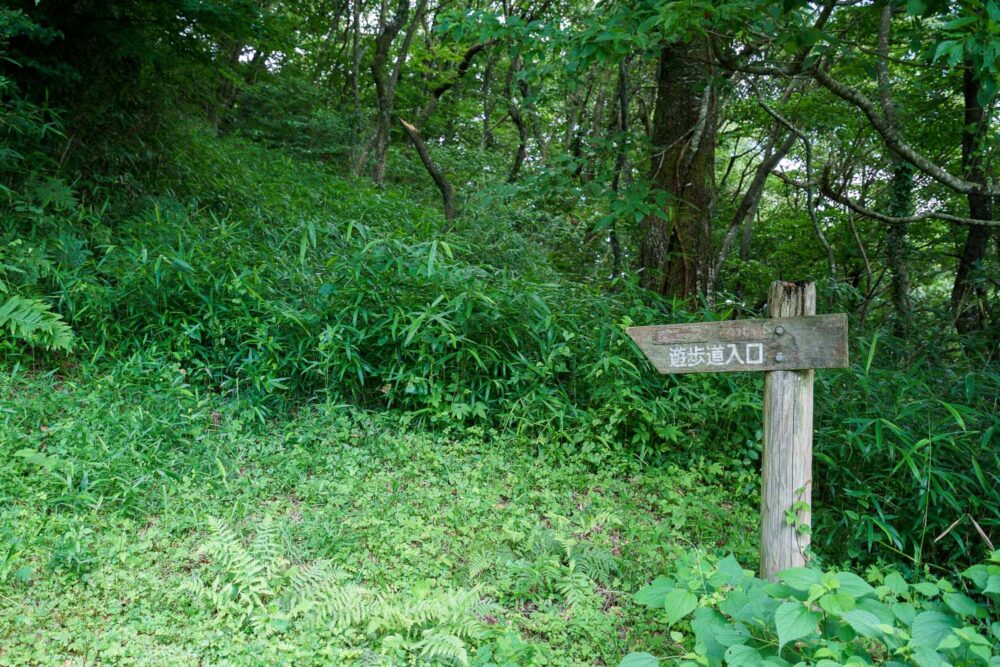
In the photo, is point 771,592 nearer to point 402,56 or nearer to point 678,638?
point 678,638

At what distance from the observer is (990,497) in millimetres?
3598

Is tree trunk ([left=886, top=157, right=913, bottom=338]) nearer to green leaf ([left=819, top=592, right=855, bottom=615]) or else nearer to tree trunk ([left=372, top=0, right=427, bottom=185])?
green leaf ([left=819, top=592, right=855, bottom=615])

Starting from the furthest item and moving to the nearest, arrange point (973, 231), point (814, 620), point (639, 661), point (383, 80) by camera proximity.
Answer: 1. point (383, 80)
2. point (973, 231)
3. point (639, 661)
4. point (814, 620)

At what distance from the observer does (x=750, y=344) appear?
9.55 feet

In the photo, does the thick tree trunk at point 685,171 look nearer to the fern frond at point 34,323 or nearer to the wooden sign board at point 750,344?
the wooden sign board at point 750,344

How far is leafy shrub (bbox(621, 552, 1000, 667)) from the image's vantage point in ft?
6.86

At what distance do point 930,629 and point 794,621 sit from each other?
466 millimetres

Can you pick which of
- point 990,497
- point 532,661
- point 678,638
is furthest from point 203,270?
point 990,497

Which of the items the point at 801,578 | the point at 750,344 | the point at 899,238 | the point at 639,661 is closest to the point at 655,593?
the point at 639,661

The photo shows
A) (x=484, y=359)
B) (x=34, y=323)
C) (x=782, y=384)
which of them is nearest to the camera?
(x=782, y=384)

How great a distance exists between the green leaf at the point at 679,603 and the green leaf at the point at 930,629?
69 centimetres

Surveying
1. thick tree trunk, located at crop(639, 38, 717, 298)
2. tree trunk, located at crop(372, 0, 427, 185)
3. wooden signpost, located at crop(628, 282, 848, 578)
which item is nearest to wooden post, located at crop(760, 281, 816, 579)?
wooden signpost, located at crop(628, 282, 848, 578)

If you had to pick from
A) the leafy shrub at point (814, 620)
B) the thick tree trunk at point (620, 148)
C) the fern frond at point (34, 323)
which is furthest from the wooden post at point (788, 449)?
the fern frond at point (34, 323)

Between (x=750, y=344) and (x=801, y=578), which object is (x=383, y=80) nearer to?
(x=750, y=344)
